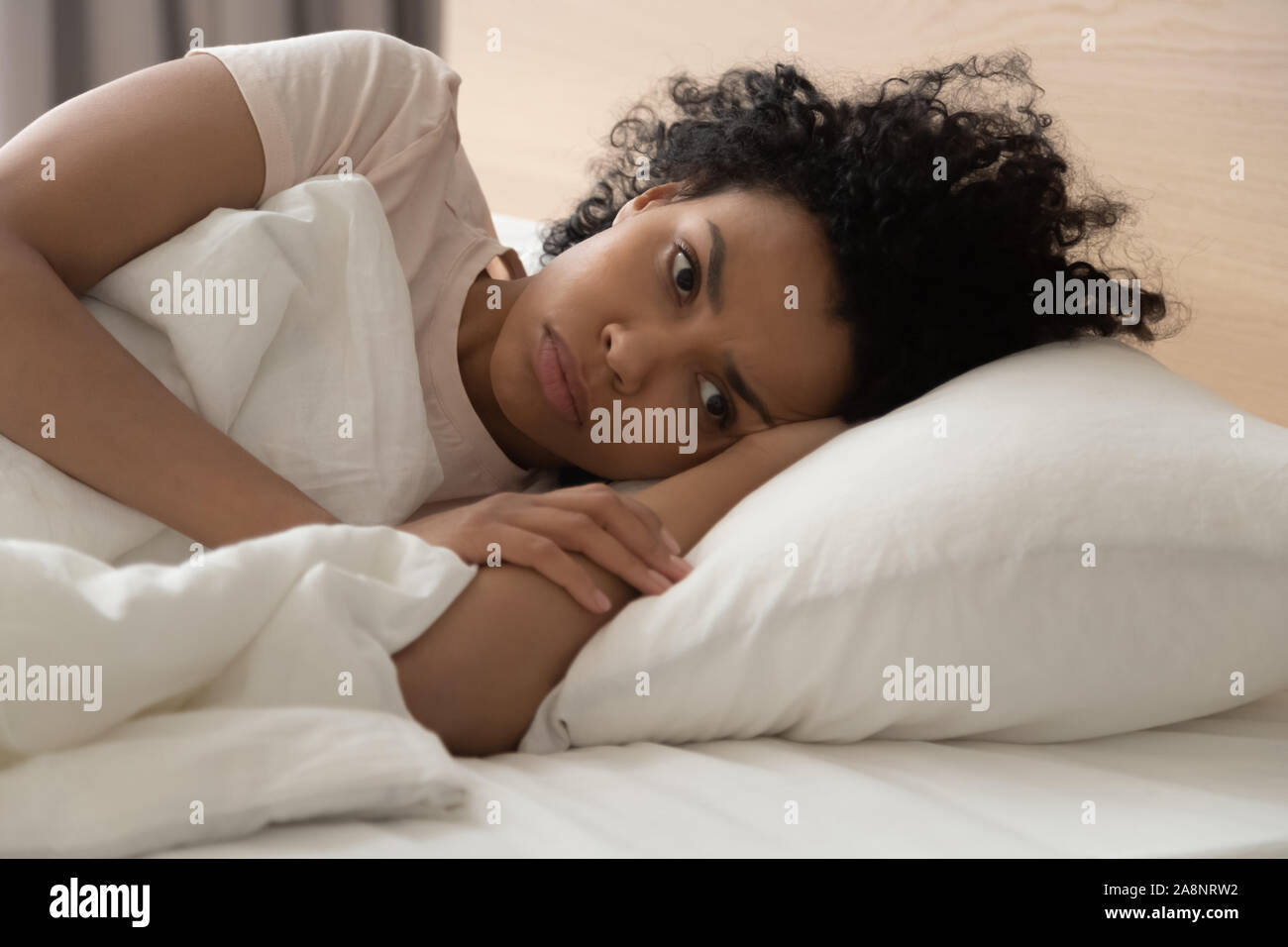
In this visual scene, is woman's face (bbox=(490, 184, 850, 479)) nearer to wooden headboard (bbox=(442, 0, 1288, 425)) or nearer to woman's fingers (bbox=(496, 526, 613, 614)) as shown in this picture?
woman's fingers (bbox=(496, 526, 613, 614))

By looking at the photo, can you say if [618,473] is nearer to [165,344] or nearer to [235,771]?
[165,344]

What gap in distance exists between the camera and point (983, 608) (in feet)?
2.44

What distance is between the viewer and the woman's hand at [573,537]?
2.66 ft

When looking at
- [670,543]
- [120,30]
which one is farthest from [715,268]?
[120,30]

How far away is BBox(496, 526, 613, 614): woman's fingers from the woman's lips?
0.85 ft

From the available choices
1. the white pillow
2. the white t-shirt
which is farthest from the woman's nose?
the white pillow

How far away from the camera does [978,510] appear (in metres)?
0.76

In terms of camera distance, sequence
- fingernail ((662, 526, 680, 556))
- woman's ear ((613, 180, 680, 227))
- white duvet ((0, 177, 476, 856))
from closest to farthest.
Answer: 1. white duvet ((0, 177, 476, 856))
2. fingernail ((662, 526, 680, 556))
3. woman's ear ((613, 180, 680, 227))

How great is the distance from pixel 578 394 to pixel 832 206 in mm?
304

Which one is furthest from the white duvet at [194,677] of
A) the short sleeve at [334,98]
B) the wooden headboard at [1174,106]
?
the wooden headboard at [1174,106]

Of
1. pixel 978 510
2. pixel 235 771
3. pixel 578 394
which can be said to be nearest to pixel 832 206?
pixel 578 394

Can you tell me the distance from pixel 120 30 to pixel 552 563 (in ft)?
7.85

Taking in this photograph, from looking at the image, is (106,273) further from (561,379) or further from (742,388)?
(742,388)

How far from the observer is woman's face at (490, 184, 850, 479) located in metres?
1.03
